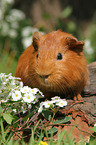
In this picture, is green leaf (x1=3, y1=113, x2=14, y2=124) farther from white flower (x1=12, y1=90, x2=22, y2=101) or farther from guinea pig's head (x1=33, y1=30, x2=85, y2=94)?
guinea pig's head (x1=33, y1=30, x2=85, y2=94)

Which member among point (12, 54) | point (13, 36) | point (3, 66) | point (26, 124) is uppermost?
point (13, 36)

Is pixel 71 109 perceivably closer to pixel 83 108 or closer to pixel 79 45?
pixel 83 108

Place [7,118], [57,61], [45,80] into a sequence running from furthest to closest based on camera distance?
[57,61] < [45,80] < [7,118]

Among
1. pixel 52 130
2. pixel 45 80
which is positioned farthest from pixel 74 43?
pixel 52 130

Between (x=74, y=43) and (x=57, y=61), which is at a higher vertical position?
(x=74, y=43)

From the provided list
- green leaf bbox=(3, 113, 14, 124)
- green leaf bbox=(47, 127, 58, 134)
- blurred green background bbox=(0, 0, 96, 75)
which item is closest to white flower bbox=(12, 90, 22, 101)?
green leaf bbox=(3, 113, 14, 124)

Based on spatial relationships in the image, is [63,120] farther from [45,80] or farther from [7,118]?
[7,118]

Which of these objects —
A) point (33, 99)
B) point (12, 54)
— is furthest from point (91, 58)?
point (33, 99)
